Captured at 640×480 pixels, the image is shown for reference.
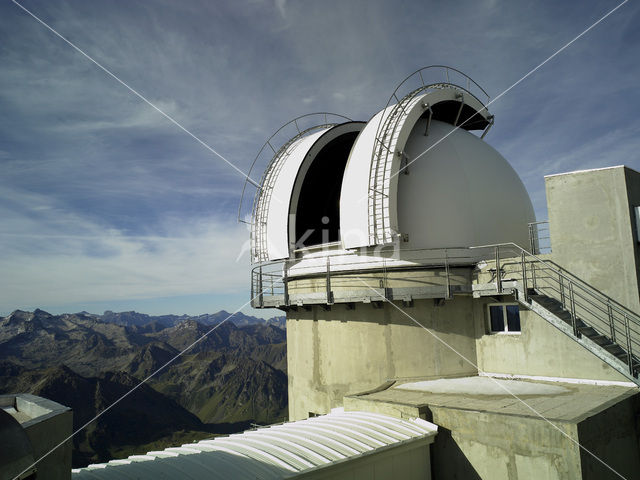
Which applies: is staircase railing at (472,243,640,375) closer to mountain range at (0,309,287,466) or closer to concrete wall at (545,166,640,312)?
concrete wall at (545,166,640,312)

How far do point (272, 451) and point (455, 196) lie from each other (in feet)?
28.4

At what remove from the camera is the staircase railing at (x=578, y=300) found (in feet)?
31.5

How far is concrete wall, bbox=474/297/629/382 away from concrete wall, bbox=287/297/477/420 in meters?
0.32

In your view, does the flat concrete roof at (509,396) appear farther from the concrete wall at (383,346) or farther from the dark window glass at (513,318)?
the dark window glass at (513,318)

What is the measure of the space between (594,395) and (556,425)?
9.92 feet

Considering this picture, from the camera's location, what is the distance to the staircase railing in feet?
31.5

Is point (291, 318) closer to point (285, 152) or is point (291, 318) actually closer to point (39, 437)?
point (285, 152)

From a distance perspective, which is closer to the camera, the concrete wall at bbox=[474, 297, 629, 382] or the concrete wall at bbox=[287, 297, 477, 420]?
the concrete wall at bbox=[474, 297, 629, 382]

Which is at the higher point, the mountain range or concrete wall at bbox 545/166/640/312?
concrete wall at bbox 545/166/640/312

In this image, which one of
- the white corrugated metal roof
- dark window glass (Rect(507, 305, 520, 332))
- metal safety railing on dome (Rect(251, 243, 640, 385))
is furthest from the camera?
dark window glass (Rect(507, 305, 520, 332))

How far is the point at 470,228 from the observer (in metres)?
12.7

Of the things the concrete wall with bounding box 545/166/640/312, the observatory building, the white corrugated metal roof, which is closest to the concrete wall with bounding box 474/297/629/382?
the observatory building

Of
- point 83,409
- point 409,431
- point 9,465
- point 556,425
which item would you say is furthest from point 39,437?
point 83,409

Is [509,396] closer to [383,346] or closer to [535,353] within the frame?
[535,353]
